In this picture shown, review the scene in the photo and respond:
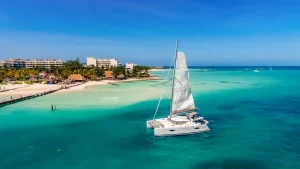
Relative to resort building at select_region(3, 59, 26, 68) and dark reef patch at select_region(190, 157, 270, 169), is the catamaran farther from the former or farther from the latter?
resort building at select_region(3, 59, 26, 68)

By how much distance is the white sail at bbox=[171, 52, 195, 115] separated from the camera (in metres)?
32.0

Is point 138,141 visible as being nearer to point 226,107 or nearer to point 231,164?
point 231,164

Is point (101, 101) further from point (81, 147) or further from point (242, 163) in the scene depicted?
point (242, 163)

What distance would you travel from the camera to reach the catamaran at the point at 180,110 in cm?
3042

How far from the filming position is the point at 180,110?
34.0 m

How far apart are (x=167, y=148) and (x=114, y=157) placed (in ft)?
19.7

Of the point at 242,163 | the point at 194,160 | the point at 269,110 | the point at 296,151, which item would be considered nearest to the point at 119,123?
the point at 194,160

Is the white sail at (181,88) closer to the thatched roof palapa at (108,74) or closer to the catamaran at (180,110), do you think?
the catamaran at (180,110)

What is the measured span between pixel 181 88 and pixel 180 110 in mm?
3196

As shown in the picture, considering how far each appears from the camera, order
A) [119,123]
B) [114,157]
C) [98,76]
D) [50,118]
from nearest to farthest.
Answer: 1. [114,157]
2. [119,123]
3. [50,118]
4. [98,76]

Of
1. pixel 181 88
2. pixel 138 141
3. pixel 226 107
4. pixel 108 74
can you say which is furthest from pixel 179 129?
pixel 108 74

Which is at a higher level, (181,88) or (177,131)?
A: (181,88)

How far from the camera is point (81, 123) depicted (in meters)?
37.0

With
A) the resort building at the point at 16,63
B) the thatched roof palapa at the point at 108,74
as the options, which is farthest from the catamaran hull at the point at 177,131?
the resort building at the point at 16,63
